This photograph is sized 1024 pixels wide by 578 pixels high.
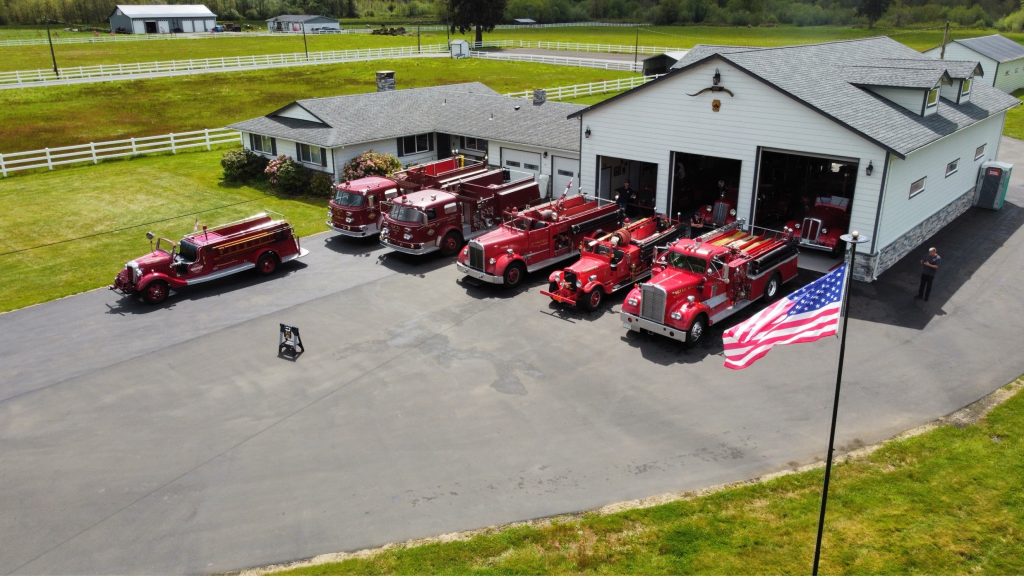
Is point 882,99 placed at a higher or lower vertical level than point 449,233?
higher

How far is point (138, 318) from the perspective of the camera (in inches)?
853

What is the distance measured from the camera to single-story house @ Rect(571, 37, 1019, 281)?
22422 mm

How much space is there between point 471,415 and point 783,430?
6.57 meters

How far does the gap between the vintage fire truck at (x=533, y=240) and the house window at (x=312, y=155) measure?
46.9ft

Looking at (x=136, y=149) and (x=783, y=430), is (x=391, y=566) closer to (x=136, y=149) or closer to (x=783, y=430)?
(x=783, y=430)

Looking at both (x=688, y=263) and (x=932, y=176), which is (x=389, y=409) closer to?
(x=688, y=263)

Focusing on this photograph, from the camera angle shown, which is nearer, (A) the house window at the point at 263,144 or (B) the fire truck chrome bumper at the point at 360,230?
(B) the fire truck chrome bumper at the point at 360,230

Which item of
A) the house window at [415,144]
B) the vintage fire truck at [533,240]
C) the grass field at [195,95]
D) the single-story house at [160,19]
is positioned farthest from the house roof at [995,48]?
the single-story house at [160,19]

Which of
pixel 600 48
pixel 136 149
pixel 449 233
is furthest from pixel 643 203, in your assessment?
pixel 600 48

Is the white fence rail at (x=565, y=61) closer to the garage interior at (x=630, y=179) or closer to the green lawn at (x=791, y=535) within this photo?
the garage interior at (x=630, y=179)

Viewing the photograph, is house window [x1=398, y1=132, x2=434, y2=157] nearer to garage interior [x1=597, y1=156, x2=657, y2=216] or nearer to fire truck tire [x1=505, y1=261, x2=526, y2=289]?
garage interior [x1=597, y1=156, x2=657, y2=216]

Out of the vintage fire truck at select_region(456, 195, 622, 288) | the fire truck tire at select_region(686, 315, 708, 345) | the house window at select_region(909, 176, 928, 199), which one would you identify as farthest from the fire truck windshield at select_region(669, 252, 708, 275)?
the house window at select_region(909, 176, 928, 199)

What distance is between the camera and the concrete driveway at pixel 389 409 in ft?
42.0

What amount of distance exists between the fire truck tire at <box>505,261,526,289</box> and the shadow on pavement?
9877mm
